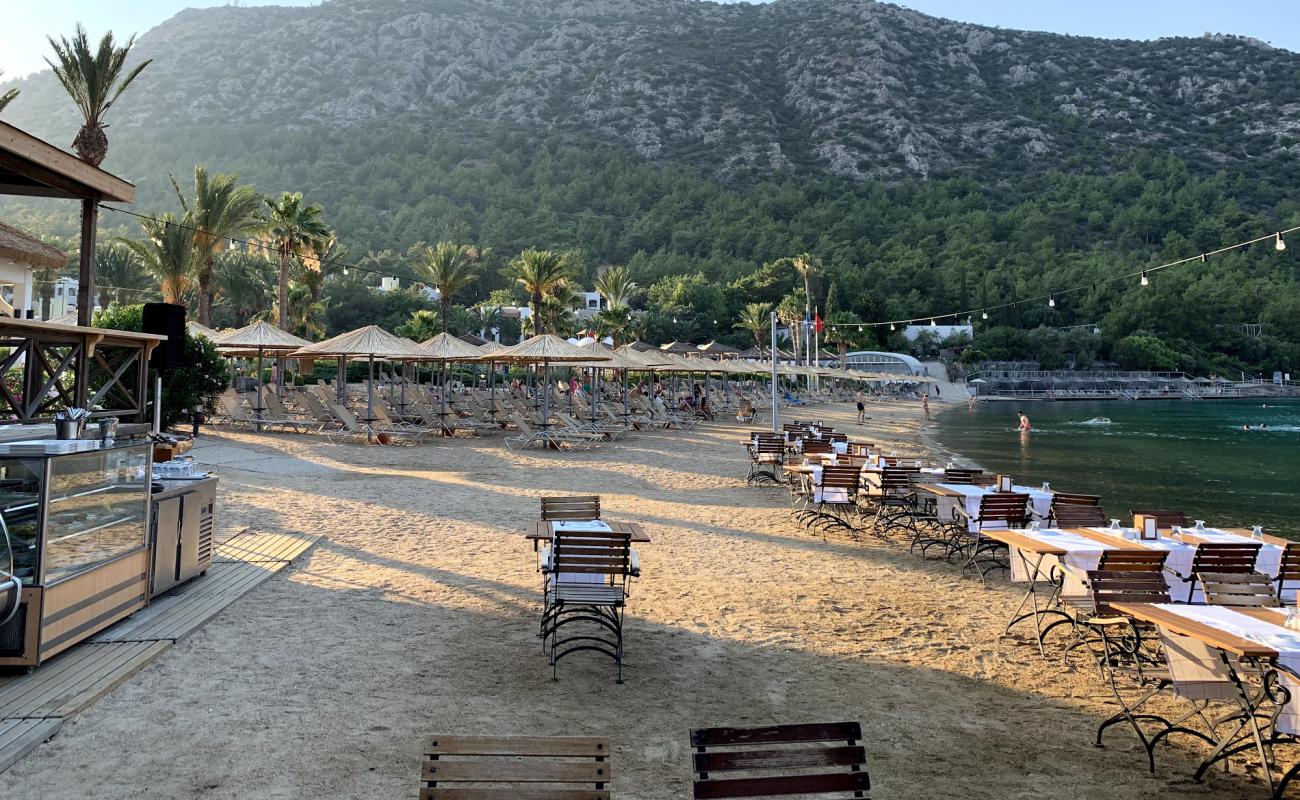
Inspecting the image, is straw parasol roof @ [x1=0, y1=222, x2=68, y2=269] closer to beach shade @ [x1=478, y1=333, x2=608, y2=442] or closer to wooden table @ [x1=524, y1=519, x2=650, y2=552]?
beach shade @ [x1=478, y1=333, x2=608, y2=442]

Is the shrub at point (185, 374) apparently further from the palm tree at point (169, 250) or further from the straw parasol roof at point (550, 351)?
the palm tree at point (169, 250)

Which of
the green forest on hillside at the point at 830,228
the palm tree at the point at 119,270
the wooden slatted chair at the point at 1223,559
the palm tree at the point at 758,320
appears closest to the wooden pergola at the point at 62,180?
the wooden slatted chair at the point at 1223,559

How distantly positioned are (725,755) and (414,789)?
1.57 metres

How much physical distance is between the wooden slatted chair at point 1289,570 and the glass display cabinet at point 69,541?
7482 millimetres

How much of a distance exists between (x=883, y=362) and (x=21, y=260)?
267 feet

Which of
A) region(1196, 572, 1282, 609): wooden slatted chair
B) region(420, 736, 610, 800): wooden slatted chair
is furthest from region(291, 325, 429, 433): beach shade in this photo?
region(420, 736, 610, 800): wooden slatted chair

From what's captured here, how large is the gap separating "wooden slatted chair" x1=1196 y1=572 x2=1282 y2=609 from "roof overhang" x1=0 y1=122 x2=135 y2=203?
7.56 m

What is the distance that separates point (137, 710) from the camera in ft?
12.6

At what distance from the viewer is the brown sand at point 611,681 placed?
11.1ft

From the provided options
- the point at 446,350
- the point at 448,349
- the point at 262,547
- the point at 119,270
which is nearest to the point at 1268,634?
the point at 262,547

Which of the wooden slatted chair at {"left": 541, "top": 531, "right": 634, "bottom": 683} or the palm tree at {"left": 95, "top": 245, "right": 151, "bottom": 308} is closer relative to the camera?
the wooden slatted chair at {"left": 541, "top": 531, "right": 634, "bottom": 683}

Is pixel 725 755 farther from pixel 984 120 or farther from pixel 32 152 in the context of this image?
pixel 984 120

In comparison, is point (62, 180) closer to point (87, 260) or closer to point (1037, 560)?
point (87, 260)

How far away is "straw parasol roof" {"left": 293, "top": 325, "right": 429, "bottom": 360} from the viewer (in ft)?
54.9
